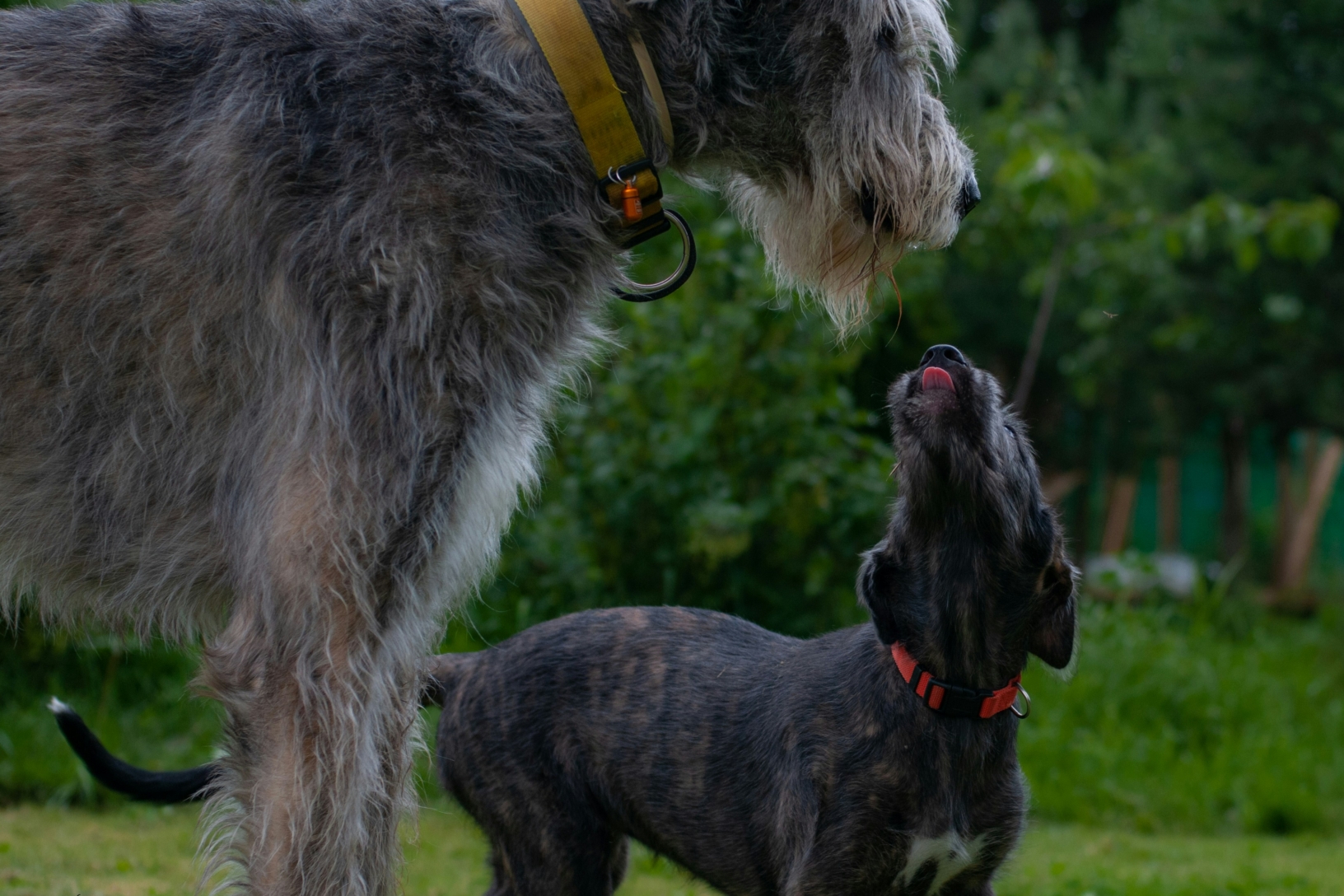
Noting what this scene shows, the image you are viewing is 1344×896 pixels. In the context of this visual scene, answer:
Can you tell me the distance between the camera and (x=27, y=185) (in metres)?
2.67

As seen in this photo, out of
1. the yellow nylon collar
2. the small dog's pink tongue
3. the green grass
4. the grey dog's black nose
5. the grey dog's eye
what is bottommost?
the green grass

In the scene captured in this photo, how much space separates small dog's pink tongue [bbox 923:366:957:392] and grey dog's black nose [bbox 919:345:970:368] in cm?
5

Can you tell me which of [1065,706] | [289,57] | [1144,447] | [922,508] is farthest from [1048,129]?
[1144,447]

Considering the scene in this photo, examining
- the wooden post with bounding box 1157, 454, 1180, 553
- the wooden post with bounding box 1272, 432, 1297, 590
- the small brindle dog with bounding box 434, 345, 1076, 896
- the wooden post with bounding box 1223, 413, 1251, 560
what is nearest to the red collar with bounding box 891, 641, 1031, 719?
the small brindle dog with bounding box 434, 345, 1076, 896

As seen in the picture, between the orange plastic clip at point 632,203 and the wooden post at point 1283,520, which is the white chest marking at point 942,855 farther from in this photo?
the wooden post at point 1283,520

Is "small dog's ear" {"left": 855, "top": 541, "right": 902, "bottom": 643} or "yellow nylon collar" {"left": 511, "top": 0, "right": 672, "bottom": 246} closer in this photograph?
"yellow nylon collar" {"left": 511, "top": 0, "right": 672, "bottom": 246}

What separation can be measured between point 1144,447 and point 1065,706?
9.55 metres

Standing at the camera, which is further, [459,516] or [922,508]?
[922,508]

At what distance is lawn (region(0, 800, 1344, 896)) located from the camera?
5051 millimetres

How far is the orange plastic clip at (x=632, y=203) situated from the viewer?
9.55 ft

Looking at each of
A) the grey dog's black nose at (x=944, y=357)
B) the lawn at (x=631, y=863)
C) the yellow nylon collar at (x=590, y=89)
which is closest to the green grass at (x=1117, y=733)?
the lawn at (x=631, y=863)

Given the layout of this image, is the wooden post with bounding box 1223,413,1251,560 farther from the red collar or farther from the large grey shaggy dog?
the large grey shaggy dog

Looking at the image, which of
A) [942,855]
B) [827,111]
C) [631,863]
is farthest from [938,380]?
[631,863]

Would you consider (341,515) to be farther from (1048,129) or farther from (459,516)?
(1048,129)
